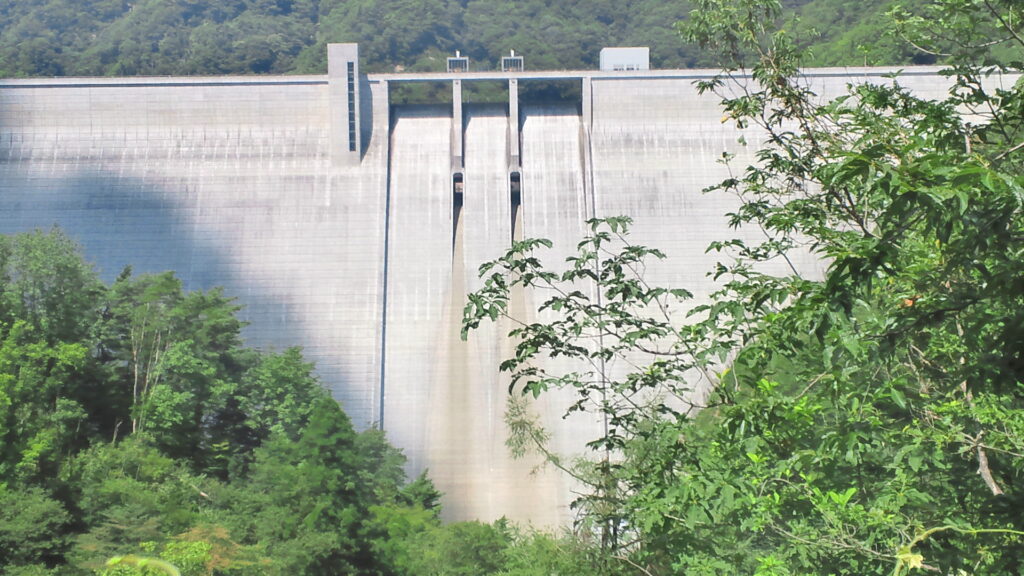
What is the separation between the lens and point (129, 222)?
38094 mm

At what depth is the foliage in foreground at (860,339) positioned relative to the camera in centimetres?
430

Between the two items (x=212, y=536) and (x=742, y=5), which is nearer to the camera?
(x=742, y=5)

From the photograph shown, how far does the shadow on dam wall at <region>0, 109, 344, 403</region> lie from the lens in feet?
121

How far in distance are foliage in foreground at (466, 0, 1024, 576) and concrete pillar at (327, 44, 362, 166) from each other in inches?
1238

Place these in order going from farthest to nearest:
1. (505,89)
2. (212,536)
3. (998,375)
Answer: (505,89) < (212,536) < (998,375)

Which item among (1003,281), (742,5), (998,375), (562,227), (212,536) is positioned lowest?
(212,536)

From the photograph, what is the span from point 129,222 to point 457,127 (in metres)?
11.3

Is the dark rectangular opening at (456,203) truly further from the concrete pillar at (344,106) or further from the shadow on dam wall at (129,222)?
the shadow on dam wall at (129,222)

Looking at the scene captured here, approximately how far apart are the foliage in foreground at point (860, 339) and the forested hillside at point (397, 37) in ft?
164

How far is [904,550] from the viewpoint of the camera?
413 cm

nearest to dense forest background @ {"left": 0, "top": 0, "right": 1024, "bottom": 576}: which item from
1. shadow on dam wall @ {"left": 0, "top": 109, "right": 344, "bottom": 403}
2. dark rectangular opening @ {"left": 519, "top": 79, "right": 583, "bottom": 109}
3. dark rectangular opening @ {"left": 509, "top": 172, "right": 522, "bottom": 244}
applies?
shadow on dam wall @ {"left": 0, "top": 109, "right": 344, "bottom": 403}

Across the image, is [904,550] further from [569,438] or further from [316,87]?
[316,87]

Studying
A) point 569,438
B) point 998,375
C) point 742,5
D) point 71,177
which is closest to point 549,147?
point 569,438

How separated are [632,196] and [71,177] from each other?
61.1 ft
